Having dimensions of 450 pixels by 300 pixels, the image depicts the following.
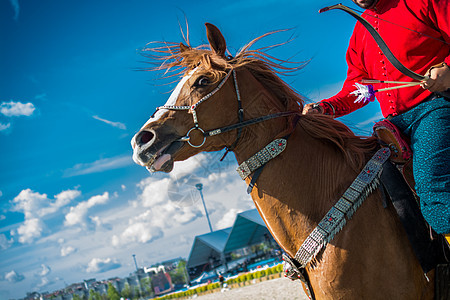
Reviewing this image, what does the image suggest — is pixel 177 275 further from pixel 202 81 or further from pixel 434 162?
pixel 434 162

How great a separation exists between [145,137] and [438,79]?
1986 millimetres

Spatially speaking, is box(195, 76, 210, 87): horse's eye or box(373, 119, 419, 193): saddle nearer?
box(373, 119, 419, 193): saddle

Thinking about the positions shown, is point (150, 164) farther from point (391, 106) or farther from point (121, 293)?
point (121, 293)

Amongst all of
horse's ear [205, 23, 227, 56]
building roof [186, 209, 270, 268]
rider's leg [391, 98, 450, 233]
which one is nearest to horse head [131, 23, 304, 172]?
horse's ear [205, 23, 227, 56]

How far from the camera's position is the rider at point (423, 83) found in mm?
2336

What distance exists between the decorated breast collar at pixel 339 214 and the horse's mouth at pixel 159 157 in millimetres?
1109

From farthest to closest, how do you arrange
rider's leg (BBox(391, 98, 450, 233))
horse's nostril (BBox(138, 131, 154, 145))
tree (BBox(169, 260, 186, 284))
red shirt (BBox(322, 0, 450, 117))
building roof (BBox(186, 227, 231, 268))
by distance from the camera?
tree (BBox(169, 260, 186, 284)), building roof (BBox(186, 227, 231, 268)), horse's nostril (BBox(138, 131, 154, 145)), red shirt (BBox(322, 0, 450, 117)), rider's leg (BBox(391, 98, 450, 233))

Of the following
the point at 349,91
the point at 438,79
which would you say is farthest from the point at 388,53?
the point at 349,91

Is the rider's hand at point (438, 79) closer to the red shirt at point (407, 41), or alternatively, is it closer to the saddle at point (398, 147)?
the red shirt at point (407, 41)

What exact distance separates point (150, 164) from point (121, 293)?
62.0 m

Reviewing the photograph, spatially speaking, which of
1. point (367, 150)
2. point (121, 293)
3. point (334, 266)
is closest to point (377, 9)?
point (367, 150)

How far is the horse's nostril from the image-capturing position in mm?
2619

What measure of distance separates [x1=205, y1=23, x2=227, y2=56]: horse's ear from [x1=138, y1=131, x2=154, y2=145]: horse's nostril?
890 mm

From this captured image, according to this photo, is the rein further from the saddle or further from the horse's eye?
the horse's eye
